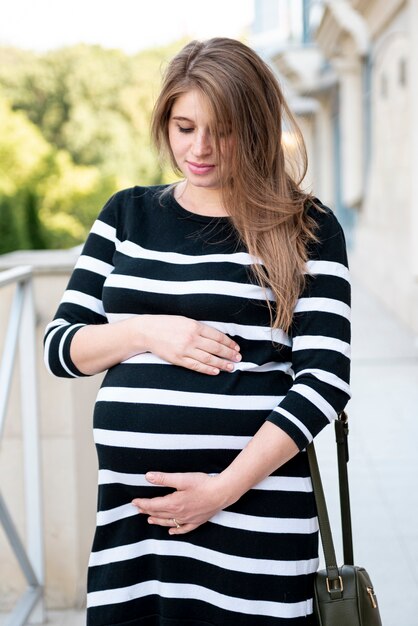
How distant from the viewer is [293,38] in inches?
858

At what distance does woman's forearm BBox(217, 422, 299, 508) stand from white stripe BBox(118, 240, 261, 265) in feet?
0.94

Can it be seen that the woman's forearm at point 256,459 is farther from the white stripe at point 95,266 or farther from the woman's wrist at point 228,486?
the white stripe at point 95,266

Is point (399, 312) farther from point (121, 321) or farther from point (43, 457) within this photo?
point (121, 321)

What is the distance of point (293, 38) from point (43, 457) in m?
20.2

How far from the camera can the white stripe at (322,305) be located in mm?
1492

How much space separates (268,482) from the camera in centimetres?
153

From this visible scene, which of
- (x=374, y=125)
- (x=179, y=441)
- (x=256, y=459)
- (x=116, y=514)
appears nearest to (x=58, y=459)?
(x=116, y=514)

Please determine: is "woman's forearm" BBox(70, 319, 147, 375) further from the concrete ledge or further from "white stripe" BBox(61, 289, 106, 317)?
the concrete ledge

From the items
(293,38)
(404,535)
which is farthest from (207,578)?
(293,38)

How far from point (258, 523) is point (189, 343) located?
33cm

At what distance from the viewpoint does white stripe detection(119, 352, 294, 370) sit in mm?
1524

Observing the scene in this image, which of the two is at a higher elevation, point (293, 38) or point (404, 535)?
point (293, 38)

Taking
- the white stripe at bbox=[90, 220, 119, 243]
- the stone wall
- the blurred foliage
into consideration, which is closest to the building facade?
the stone wall

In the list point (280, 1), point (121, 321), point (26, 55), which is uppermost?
point (26, 55)
